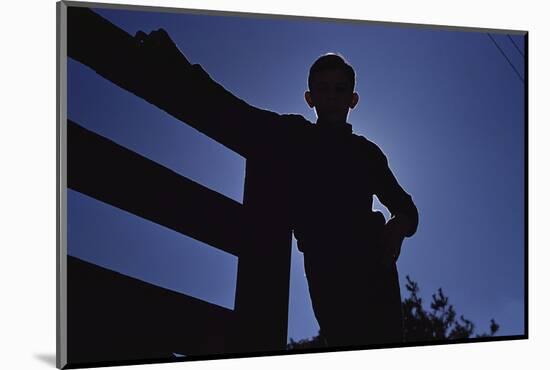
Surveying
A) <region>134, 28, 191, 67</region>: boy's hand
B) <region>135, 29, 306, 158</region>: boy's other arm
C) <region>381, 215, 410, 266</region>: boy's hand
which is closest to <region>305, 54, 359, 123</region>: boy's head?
<region>135, 29, 306, 158</region>: boy's other arm

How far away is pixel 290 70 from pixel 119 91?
4.50 feet

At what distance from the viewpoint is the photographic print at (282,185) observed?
8.02 m

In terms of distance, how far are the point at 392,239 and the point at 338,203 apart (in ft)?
1.89

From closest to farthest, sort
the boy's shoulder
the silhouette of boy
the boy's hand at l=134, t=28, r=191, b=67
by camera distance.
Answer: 1. the boy's hand at l=134, t=28, r=191, b=67
2. the silhouette of boy
3. the boy's shoulder

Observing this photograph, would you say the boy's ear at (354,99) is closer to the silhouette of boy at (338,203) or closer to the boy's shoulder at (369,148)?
the silhouette of boy at (338,203)

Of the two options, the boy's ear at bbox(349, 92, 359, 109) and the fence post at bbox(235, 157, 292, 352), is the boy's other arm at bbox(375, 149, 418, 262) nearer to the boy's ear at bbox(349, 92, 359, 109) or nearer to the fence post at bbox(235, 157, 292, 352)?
the boy's ear at bbox(349, 92, 359, 109)

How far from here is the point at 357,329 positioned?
8.94m

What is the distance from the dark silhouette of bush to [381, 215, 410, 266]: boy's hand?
0.21 meters

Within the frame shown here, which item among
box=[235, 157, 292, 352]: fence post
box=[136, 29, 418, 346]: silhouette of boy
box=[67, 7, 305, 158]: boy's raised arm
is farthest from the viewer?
box=[136, 29, 418, 346]: silhouette of boy

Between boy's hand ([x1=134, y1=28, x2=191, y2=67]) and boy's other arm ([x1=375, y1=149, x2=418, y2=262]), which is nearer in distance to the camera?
boy's hand ([x1=134, y1=28, x2=191, y2=67])

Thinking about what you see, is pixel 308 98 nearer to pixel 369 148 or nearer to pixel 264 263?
pixel 369 148

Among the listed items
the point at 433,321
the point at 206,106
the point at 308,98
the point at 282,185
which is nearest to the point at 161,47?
the point at 206,106

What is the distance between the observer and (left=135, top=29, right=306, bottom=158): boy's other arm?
27.0 ft

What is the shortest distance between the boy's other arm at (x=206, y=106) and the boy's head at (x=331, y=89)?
29 cm
